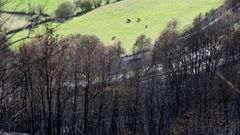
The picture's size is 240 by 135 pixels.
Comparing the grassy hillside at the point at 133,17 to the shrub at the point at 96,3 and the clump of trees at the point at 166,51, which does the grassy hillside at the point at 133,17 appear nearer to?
the shrub at the point at 96,3

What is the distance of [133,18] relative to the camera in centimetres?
12306

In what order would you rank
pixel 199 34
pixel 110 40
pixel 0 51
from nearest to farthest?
pixel 0 51
pixel 199 34
pixel 110 40

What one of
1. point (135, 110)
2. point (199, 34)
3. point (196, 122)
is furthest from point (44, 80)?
point (199, 34)

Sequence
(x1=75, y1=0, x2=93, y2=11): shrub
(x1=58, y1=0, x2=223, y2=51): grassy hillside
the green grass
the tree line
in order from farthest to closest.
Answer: (x1=75, y1=0, x2=93, y2=11): shrub → (x1=58, y1=0, x2=223, y2=51): grassy hillside → the green grass → the tree line

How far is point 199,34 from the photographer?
8406 cm

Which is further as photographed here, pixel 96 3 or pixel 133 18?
pixel 96 3

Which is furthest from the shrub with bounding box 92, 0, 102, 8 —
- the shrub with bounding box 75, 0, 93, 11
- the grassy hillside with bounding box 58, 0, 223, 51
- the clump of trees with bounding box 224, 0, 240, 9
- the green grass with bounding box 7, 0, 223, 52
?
the clump of trees with bounding box 224, 0, 240, 9

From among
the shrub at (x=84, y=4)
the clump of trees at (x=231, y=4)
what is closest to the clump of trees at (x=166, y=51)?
the clump of trees at (x=231, y=4)

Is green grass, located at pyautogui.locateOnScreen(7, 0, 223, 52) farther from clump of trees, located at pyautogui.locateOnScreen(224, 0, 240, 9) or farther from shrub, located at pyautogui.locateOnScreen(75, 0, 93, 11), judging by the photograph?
clump of trees, located at pyautogui.locateOnScreen(224, 0, 240, 9)

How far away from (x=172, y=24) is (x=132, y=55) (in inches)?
757

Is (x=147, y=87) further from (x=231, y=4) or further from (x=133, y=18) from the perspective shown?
(x=133, y=18)

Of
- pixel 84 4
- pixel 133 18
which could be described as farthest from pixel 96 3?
pixel 133 18

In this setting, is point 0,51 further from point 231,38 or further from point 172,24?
point 172,24

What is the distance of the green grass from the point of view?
111062 mm
